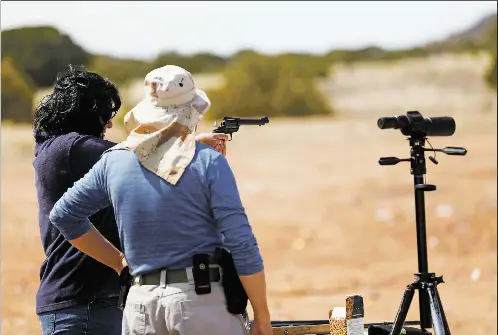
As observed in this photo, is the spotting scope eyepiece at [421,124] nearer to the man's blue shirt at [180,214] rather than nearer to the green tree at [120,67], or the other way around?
the man's blue shirt at [180,214]

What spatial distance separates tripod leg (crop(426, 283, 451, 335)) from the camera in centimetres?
328

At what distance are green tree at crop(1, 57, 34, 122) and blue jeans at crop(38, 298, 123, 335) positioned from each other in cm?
3004

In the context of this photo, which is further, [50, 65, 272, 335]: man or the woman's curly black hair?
the woman's curly black hair

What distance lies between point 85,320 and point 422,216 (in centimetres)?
108

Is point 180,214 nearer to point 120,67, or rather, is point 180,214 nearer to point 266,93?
point 266,93

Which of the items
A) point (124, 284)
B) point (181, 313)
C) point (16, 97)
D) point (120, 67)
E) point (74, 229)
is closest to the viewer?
point (181, 313)

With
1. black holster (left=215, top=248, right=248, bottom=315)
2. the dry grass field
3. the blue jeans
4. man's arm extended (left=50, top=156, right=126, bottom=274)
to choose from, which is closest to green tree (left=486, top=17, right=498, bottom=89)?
the dry grass field

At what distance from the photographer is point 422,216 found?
11.1 ft

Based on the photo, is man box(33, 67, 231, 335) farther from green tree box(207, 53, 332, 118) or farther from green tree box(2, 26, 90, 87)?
green tree box(2, 26, 90, 87)

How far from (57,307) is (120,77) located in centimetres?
3585

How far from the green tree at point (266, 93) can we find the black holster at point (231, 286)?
32374mm

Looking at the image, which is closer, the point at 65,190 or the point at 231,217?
the point at 231,217

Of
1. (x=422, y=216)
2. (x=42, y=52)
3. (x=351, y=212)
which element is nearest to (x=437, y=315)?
(x=422, y=216)

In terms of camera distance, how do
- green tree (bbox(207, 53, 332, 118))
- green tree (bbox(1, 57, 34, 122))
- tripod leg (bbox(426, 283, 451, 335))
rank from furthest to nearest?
green tree (bbox(207, 53, 332, 118)) < green tree (bbox(1, 57, 34, 122)) < tripod leg (bbox(426, 283, 451, 335))
